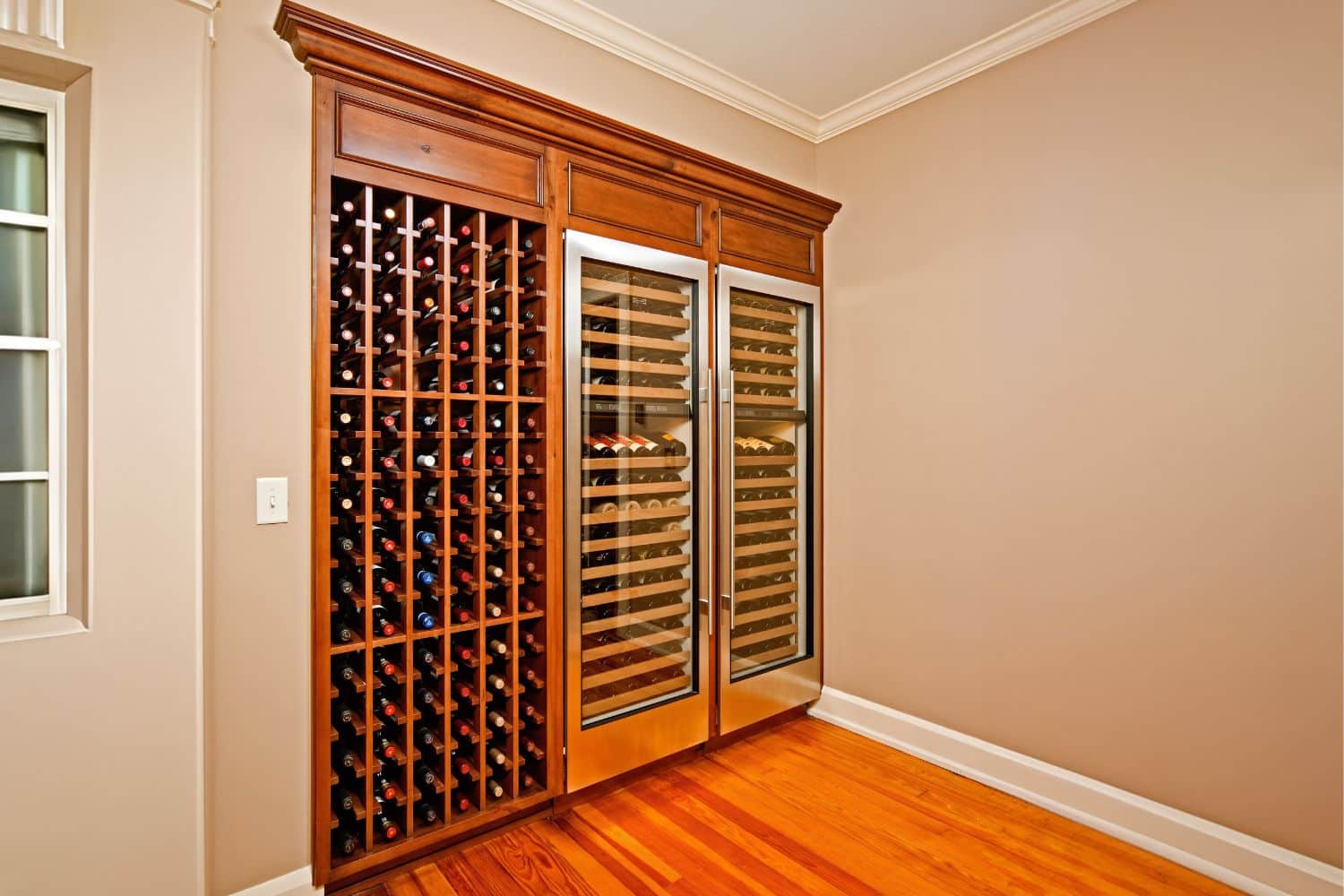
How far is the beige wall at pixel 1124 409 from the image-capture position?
6.41 ft

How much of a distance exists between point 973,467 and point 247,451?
8.05 feet

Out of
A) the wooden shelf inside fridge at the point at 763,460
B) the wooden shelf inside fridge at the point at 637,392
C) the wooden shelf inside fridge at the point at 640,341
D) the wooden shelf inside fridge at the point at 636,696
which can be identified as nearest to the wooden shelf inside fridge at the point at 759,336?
the wooden shelf inside fridge at the point at 640,341

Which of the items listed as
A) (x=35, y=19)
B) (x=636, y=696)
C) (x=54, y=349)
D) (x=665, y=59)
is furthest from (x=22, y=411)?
(x=665, y=59)

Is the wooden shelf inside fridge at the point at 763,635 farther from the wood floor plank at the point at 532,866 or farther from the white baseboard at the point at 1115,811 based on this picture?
the wood floor plank at the point at 532,866

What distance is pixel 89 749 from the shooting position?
1.47 metres

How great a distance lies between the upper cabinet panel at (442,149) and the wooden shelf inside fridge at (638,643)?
1.53 meters

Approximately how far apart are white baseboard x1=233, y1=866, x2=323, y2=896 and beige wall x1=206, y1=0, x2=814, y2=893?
0.06ft

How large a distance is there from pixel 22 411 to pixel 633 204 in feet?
5.92

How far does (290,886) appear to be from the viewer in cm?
184

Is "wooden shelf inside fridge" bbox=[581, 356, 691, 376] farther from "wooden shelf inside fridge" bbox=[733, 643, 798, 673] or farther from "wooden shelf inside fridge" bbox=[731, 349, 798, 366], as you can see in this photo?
"wooden shelf inside fridge" bbox=[733, 643, 798, 673]

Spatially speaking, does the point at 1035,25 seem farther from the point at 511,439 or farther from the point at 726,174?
the point at 511,439

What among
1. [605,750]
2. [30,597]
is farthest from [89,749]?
[605,750]

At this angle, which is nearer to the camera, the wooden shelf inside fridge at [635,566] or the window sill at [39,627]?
the window sill at [39,627]

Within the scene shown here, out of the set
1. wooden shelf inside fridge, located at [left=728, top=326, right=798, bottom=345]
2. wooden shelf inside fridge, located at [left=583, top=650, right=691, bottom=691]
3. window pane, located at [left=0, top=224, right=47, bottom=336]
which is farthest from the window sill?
wooden shelf inside fridge, located at [left=728, top=326, right=798, bottom=345]
